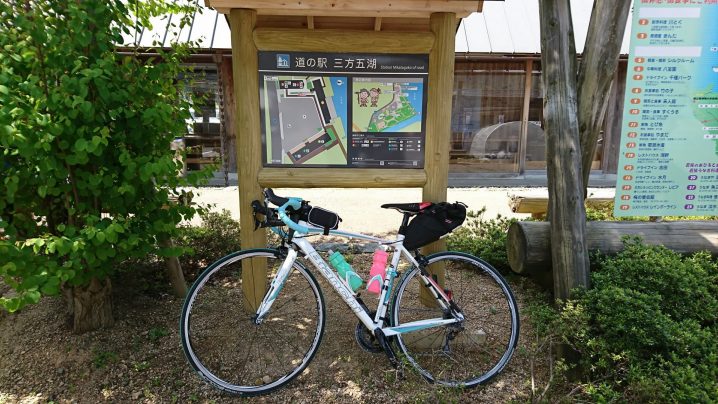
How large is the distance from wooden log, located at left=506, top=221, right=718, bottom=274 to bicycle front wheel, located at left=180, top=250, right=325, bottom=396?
5.57 ft

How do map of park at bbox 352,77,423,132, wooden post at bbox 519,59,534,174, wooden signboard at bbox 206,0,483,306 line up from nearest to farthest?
wooden signboard at bbox 206,0,483,306 < map of park at bbox 352,77,423,132 < wooden post at bbox 519,59,534,174

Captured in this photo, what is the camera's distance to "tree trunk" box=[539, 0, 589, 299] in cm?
298

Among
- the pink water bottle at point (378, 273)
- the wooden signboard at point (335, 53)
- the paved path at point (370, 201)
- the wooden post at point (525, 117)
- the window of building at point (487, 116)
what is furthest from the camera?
the window of building at point (487, 116)

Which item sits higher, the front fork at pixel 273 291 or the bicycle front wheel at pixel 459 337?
the front fork at pixel 273 291

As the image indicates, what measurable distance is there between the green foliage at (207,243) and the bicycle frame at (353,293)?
1.84 meters

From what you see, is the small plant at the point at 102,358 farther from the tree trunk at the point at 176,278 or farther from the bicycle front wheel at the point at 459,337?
the bicycle front wheel at the point at 459,337

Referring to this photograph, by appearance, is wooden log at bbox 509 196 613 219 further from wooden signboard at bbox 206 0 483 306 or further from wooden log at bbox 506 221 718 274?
wooden signboard at bbox 206 0 483 306

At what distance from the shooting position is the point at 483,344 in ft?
9.97

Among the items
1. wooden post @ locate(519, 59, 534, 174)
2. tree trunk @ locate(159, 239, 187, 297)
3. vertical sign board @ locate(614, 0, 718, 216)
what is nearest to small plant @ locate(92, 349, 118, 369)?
tree trunk @ locate(159, 239, 187, 297)

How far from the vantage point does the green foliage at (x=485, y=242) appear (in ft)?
13.7

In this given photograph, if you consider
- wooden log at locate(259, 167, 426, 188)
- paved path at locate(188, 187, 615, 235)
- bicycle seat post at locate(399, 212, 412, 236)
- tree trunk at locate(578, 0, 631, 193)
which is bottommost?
paved path at locate(188, 187, 615, 235)

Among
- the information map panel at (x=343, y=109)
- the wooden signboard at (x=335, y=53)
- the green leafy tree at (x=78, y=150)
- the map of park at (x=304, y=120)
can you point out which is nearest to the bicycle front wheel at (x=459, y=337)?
the wooden signboard at (x=335, y=53)

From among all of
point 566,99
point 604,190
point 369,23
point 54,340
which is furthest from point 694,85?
point 604,190

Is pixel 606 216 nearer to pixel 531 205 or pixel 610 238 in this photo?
pixel 531 205
